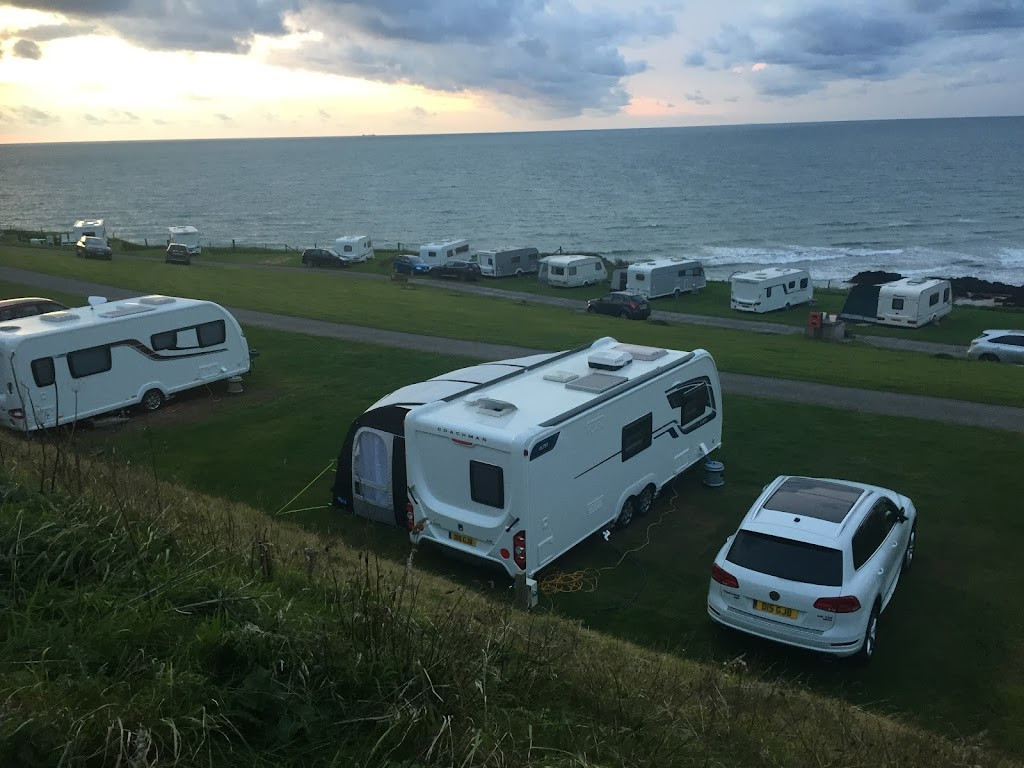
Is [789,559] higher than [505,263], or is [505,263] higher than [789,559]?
[789,559]

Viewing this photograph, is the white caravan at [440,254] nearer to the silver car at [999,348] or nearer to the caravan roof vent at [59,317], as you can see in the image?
the silver car at [999,348]

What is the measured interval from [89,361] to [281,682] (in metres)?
15.2

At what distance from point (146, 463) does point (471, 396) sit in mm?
7408

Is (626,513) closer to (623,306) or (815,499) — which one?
(815,499)

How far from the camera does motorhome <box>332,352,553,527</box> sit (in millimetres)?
12352

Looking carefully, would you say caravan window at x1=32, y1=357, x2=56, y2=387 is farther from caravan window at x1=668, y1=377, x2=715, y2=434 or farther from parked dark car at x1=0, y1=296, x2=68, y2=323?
caravan window at x1=668, y1=377, x2=715, y2=434

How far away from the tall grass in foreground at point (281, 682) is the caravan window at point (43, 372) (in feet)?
Answer: 36.0

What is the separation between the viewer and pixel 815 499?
10.1 m

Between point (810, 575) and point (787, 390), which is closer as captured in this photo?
point (810, 575)

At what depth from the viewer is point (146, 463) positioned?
51.1 ft

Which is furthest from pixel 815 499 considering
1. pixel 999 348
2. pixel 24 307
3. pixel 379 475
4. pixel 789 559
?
pixel 999 348

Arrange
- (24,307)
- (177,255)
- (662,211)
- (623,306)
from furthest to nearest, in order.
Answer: (662,211) → (177,255) → (623,306) → (24,307)

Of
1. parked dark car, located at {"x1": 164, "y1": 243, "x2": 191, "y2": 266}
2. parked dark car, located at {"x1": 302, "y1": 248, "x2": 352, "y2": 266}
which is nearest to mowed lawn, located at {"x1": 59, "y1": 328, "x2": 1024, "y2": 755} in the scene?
parked dark car, located at {"x1": 164, "y1": 243, "x2": 191, "y2": 266}

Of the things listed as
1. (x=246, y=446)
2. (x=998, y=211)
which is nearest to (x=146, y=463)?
→ (x=246, y=446)
